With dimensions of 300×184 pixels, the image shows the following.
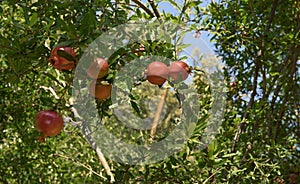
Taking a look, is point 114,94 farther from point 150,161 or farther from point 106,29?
point 150,161

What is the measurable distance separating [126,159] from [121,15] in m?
0.59

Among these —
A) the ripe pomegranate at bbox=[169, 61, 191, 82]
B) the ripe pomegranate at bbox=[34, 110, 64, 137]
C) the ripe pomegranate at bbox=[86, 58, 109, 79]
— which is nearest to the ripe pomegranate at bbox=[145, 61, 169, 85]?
the ripe pomegranate at bbox=[169, 61, 191, 82]

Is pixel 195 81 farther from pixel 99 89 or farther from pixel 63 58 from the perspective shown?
pixel 63 58

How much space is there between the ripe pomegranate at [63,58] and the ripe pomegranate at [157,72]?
21 cm

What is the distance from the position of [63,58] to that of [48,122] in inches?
9.8

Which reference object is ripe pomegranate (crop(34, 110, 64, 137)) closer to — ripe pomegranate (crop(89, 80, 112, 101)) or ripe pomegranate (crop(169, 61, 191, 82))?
ripe pomegranate (crop(89, 80, 112, 101))

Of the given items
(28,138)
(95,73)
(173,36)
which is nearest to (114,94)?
(95,73)

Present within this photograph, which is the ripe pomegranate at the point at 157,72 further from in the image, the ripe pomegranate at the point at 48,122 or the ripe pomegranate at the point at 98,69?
the ripe pomegranate at the point at 48,122

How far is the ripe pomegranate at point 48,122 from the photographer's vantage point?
1335 mm

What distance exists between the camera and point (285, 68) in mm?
2455

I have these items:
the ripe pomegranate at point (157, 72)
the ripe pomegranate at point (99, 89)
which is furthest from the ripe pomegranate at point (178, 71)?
the ripe pomegranate at point (99, 89)

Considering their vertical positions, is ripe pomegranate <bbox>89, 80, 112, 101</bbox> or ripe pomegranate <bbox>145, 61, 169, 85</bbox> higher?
ripe pomegranate <bbox>145, 61, 169, 85</bbox>

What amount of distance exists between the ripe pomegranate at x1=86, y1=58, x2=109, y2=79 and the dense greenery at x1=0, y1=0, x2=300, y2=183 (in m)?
0.05

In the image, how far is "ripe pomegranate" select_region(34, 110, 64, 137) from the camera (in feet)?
4.38
